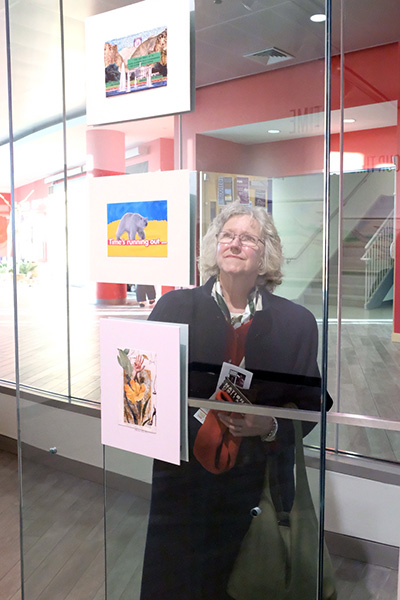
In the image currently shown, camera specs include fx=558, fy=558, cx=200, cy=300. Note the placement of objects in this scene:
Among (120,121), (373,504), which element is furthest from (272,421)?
(120,121)

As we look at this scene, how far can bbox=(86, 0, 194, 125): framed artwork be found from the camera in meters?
1.22

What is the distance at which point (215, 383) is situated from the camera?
126 cm

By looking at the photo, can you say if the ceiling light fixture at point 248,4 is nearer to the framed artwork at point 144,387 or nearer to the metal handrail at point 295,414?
the framed artwork at point 144,387

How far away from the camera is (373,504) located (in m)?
1.57

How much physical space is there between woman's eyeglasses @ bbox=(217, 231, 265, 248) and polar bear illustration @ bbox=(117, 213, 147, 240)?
19 centimetres

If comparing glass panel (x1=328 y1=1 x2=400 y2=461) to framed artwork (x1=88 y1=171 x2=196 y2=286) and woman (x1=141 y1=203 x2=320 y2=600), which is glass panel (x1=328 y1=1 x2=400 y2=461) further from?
framed artwork (x1=88 y1=171 x2=196 y2=286)

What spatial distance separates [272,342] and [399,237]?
0.63 metres

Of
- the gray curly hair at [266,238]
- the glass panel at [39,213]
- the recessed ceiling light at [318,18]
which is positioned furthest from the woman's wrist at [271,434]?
the recessed ceiling light at [318,18]

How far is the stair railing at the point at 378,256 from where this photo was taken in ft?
4.97

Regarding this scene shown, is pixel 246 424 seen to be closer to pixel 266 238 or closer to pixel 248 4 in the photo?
pixel 266 238

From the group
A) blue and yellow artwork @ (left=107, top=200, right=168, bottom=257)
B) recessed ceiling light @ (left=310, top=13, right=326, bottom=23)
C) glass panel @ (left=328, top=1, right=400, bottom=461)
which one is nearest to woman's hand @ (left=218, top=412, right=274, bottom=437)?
glass panel @ (left=328, top=1, right=400, bottom=461)

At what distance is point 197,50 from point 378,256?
0.75 m

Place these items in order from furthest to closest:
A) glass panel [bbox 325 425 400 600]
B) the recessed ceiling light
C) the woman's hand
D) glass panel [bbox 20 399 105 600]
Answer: glass panel [bbox 20 399 105 600]
glass panel [bbox 325 425 400 600]
the woman's hand
the recessed ceiling light

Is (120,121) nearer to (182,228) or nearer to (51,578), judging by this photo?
(182,228)
